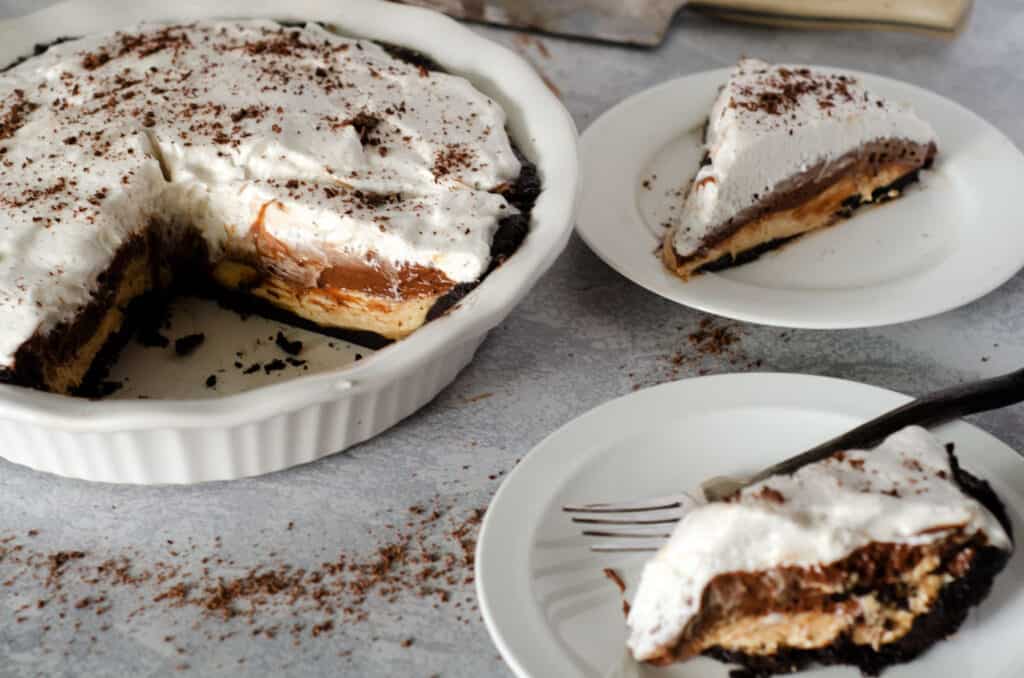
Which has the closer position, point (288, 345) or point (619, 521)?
point (619, 521)

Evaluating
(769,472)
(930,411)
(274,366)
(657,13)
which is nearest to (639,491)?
(769,472)

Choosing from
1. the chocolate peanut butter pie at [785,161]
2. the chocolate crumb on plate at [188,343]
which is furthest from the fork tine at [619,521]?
the chocolate crumb on plate at [188,343]

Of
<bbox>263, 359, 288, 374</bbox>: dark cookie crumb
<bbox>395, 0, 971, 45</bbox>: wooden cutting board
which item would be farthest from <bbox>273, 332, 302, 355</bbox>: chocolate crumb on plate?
<bbox>395, 0, 971, 45</bbox>: wooden cutting board

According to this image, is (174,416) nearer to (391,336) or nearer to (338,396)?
(338,396)

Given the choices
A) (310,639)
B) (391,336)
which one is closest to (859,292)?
(391,336)

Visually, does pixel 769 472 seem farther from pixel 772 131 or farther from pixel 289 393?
pixel 772 131

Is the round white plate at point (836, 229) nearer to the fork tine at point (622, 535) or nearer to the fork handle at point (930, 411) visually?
the fork handle at point (930, 411)
